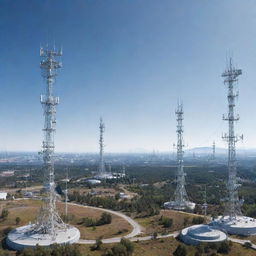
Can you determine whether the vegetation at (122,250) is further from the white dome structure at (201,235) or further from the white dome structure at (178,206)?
the white dome structure at (178,206)

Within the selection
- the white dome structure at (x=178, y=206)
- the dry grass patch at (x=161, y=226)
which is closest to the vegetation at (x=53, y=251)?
→ the dry grass patch at (x=161, y=226)

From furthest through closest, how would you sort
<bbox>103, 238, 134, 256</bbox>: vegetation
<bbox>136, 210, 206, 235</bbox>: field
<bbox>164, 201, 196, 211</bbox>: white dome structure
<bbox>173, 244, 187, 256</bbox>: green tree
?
<bbox>164, 201, 196, 211</bbox>: white dome structure < <bbox>136, 210, 206, 235</bbox>: field < <bbox>173, 244, 187, 256</bbox>: green tree < <bbox>103, 238, 134, 256</bbox>: vegetation

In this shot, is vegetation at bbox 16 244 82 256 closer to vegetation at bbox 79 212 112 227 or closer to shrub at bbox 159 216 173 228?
vegetation at bbox 79 212 112 227

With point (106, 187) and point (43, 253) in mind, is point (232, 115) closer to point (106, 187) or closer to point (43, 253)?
point (43, 253)

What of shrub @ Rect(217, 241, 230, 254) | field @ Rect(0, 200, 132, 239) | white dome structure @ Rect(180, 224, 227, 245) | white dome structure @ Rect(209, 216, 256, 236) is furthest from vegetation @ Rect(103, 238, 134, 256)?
white dome structure @ Rect(209, 216, 256, 236)

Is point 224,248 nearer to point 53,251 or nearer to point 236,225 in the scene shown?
point 236,225

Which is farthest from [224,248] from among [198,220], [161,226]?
[161,226]

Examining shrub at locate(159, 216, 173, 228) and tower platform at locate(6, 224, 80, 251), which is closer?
tower platform at locate(6, 224, 80, 251)
